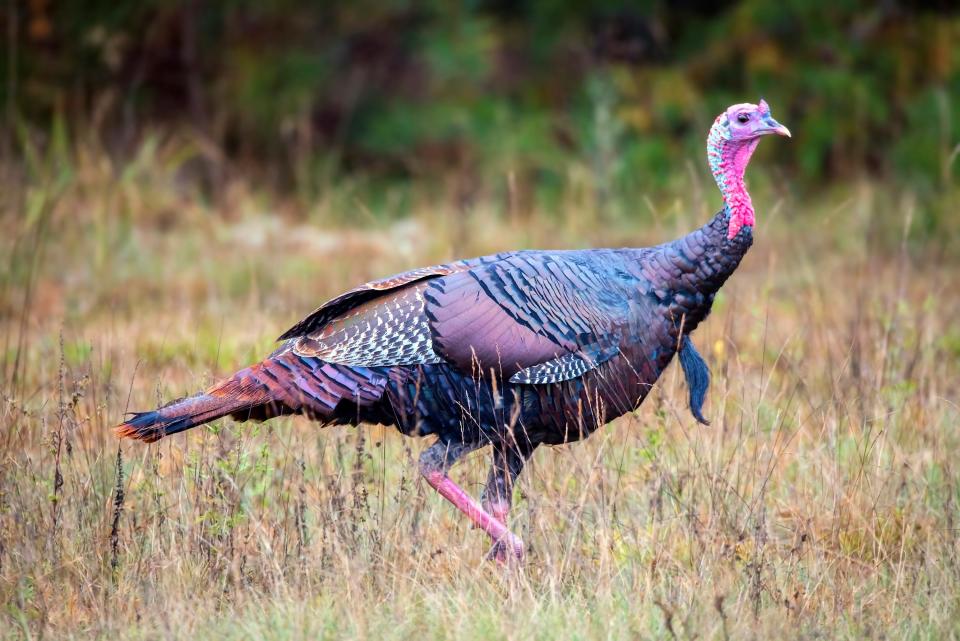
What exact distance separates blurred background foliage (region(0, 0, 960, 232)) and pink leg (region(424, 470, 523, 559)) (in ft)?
19.0

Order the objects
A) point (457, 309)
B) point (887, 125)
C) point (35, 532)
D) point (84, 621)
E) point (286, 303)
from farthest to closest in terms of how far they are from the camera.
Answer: point (887, 125) < point (286, 303) < point (457, 309) < point (35, 532) < point (84, 621)

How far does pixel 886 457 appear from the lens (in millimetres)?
4633

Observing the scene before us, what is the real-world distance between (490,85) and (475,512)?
9.91m

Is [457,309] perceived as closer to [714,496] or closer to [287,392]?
A: [287,392]

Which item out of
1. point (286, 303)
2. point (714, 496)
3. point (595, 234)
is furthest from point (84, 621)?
point (595, 234)

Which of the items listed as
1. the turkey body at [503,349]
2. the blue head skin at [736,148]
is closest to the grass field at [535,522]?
the turkey body at [503,349]

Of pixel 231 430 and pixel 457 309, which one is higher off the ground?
pixel 457 309

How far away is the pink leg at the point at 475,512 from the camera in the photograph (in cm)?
393

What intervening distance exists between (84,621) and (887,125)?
953cm

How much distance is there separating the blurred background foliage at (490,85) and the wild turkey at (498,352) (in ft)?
17.8

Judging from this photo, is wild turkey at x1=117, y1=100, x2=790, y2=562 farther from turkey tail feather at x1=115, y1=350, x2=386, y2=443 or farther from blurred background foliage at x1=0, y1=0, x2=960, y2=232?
blurred background foliage at x1=0, y1=0, x2=960, y2=232

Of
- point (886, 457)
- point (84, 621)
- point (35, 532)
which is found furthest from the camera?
point (886, 457)

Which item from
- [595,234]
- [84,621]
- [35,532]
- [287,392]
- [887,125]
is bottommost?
[84,621]

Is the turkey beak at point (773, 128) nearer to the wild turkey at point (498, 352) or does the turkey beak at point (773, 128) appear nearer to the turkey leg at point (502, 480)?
the wild turkey at point (498, 352)
